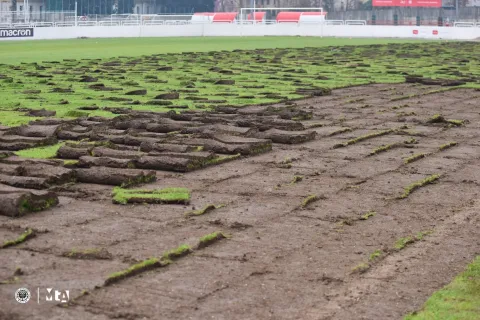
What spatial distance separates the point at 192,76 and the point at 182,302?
19322 millimetres

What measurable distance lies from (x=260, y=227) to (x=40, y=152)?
421 centimetres

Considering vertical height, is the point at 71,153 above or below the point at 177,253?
above

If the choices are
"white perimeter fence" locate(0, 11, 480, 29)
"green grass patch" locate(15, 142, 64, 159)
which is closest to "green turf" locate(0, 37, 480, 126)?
"green grass patch" locate(15, 142, 64, 159)

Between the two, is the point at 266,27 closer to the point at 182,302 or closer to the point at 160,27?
the point at 160,27

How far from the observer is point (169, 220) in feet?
27.0

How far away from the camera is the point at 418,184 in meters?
10.1

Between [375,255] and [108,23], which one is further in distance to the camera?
[108,23]

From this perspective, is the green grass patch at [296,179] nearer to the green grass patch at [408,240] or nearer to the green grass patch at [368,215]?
the green grass patch at [368,215]

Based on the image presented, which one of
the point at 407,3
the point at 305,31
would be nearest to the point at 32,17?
the point at 305,31

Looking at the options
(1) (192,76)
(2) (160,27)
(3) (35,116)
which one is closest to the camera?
(3) (35,116)

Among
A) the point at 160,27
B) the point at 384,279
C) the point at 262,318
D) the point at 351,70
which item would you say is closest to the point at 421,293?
the point at 384,279

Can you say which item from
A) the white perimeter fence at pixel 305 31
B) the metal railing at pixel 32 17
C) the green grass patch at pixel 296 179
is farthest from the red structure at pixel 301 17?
the green grass patch at pixel 296 179

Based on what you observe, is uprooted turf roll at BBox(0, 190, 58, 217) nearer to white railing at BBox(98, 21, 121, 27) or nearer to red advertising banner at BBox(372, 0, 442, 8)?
white railing at BBox(98, 21, 121, 27)

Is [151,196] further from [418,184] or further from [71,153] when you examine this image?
[418,184]
